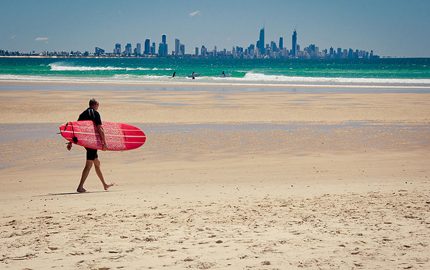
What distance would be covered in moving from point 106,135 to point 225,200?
11.9ft

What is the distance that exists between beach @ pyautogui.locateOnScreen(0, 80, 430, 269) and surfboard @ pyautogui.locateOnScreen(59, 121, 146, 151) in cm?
54

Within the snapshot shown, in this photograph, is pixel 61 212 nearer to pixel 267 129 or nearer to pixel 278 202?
pixel 278 202

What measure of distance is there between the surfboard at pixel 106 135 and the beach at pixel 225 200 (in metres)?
0.54

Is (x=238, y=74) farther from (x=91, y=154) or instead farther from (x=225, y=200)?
(x=225, y=200)

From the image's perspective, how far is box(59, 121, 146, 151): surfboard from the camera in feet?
32.9

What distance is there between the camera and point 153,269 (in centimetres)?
543

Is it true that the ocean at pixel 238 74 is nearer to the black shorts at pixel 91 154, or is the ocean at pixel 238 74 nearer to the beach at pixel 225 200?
the beach at pixel 225 200

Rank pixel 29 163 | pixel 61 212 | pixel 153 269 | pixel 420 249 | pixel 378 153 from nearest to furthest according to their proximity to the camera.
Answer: pixel 153 269, pixel 420 249, pixel 61 212, pixel 29 163, pixel 378 153

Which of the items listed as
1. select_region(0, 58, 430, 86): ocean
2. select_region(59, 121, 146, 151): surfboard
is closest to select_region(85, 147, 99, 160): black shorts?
select_region(59, 121, 146, 151): surfboard

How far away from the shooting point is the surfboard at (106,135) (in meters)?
10.0

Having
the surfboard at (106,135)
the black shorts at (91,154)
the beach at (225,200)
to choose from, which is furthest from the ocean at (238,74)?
the black shorts at (91,154)

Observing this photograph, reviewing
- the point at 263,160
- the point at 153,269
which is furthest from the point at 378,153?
the point at 153,269

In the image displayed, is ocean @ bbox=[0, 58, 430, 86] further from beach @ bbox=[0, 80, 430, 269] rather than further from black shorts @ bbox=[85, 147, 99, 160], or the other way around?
black shorts @ bbox=[85, 147, 99, 160]

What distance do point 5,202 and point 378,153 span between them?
8.34 m
